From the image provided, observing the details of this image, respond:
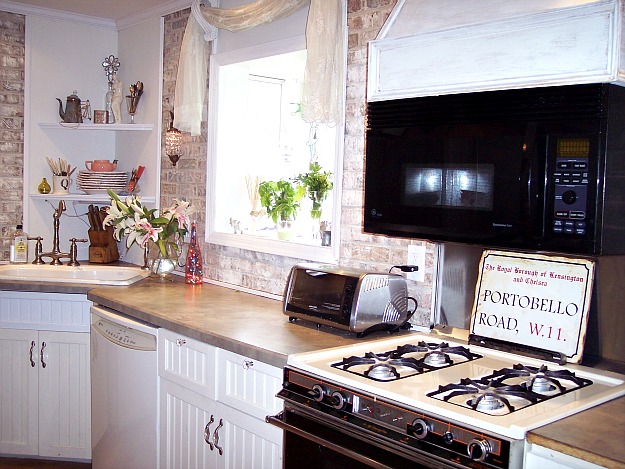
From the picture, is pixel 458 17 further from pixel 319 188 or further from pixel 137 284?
pixel 137 284

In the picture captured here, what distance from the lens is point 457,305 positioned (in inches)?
94.1

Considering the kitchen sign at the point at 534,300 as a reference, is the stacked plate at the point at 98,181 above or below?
above

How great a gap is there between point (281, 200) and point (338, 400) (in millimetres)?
1743

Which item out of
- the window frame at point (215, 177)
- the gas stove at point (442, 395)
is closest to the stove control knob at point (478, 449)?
the gas stove at point (442, 395)

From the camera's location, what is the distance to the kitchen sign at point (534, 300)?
2.03m

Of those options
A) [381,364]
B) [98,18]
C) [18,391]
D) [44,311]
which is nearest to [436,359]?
[381,364]

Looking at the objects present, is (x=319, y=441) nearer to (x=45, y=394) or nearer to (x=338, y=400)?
(x=338, y=400)

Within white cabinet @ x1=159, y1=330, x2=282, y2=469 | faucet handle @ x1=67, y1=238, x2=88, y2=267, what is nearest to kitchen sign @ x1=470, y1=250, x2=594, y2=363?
white cabinet @ x1=159, y1=330, x2=282, y2=469

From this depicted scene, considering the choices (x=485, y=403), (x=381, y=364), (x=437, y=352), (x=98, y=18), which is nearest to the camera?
(x=485, y=403)

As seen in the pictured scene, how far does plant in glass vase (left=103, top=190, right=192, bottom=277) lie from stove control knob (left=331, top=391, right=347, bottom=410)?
1908 millimetres

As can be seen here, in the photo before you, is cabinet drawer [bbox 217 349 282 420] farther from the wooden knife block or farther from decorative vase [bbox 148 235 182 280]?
the wooden knife block

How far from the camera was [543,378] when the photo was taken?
1834mm

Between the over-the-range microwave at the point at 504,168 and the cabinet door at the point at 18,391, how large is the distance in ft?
6.92

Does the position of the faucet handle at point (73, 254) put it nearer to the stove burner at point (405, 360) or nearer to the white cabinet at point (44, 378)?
the white cabinet at point (44, 378)
